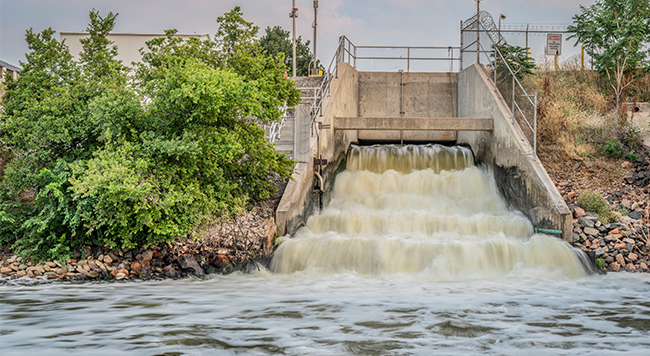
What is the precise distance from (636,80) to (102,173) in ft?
60.0

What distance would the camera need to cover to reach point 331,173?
Result: 655 inches

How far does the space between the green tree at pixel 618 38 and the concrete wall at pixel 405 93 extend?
559 centimetres

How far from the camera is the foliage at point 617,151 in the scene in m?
14.9

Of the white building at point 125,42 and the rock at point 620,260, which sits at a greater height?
the white building at point 125,42

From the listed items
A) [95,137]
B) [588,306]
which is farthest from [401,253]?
[95,137]

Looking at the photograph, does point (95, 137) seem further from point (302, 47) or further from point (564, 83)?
point (302, 47)

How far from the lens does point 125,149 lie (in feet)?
32.5

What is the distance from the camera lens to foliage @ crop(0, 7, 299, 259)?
9.93m

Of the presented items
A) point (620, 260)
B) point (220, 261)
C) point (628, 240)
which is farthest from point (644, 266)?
point (220, 261)

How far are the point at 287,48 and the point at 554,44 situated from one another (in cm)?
3121

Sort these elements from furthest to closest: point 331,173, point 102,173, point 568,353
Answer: point 331,173
point 102,173
point 568,353

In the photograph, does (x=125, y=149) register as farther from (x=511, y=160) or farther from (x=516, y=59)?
(x=516, y=59)

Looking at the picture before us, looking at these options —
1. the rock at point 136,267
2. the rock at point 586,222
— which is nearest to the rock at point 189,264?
the rock at point 136,267

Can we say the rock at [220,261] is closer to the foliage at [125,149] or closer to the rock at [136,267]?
the foliage at [125,149]
